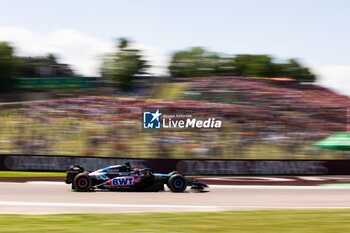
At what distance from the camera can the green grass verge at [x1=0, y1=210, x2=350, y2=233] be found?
659cm

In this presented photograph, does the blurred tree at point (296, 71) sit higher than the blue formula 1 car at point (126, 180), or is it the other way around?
the blurred tree at point (296, 71)

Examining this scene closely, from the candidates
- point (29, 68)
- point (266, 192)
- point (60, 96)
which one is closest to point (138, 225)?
point (266, 192)

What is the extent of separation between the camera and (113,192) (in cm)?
1193

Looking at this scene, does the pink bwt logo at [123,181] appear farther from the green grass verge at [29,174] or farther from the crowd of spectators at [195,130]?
the crowd of spectators at [195,130]

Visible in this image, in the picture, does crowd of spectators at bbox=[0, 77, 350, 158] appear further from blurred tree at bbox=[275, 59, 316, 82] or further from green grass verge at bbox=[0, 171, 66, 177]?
blurred tree at bbox=[275, 59, 316, 82]

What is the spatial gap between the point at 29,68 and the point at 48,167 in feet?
116

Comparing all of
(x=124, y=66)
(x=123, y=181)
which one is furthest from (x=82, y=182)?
(x=124, y=66)

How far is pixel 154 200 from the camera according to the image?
10.6 metres

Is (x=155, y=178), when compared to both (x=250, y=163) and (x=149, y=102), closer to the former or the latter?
(x=250, y=163)

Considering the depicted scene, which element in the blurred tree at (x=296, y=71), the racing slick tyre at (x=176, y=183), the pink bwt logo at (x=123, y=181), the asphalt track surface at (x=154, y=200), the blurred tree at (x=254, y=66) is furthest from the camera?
the blurred tree at (x=296, y=71)

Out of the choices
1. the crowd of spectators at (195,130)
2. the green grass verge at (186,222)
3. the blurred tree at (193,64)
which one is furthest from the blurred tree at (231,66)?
the green grass verge at (186,222)

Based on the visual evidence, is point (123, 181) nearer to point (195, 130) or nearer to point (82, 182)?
point (82, 182)

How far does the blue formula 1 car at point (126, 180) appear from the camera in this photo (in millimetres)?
11891

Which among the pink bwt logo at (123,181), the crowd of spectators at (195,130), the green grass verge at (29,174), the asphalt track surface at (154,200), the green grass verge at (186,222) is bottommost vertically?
the green grass verge at (29,174)
